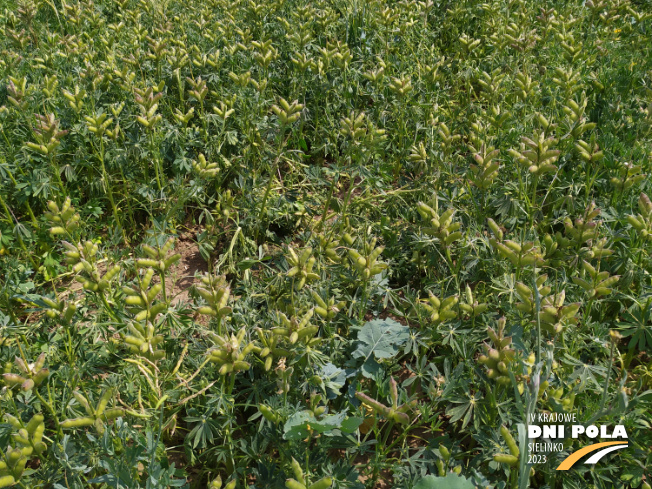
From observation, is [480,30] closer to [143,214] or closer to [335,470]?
[143,214]

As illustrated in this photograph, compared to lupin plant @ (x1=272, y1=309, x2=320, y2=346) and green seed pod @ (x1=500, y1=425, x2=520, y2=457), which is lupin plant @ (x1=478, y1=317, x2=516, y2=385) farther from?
lupin plant @ (x1=272, y1=309, x2=320, y2=346)

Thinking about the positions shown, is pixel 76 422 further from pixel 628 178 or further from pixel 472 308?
pixel 628 178

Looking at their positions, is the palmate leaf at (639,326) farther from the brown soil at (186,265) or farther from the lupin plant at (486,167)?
the brown soil at (186,265)

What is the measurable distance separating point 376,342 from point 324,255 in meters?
0.72

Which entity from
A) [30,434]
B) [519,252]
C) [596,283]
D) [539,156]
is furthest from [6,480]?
[539,156]

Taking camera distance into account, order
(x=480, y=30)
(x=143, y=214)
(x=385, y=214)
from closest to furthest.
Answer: (x=385, y=214), (x=143, y=214), (x=480, y=30)

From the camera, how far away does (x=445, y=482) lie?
7.09 ft

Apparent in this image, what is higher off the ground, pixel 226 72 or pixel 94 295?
pixel 226 72

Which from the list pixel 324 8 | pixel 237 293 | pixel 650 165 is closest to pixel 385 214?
pixel 237 293

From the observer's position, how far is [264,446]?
2459 mm

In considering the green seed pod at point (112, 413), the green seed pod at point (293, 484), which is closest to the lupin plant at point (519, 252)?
Result: the green seed pod at point (293, 484)

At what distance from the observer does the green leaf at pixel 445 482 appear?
2.14 m

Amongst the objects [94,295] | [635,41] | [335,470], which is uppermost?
[635,41]

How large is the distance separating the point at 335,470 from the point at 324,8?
461cm
